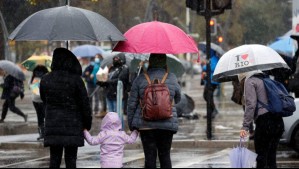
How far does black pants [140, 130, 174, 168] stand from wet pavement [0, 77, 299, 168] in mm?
2876

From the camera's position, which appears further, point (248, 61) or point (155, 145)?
point (248, 61)

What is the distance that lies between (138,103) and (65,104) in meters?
0.83

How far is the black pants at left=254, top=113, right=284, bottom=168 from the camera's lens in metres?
10.9

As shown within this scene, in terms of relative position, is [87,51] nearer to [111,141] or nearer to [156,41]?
[156,41]

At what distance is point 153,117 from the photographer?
10633 millimetres

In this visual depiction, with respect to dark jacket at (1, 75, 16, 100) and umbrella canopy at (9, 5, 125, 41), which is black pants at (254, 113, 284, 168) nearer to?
umbrella canopy at (9, 5, 125, 41)

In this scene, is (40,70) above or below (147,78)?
above

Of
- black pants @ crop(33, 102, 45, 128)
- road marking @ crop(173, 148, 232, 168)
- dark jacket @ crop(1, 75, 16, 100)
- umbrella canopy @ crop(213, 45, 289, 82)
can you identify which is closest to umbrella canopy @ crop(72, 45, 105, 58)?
dark jacket @ crop(1, 75, 16, 100)

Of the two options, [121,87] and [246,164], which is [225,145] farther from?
[246,164]

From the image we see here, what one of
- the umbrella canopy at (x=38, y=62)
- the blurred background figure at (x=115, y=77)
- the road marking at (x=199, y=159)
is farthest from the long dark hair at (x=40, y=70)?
the road marking at (x=199, y=159)

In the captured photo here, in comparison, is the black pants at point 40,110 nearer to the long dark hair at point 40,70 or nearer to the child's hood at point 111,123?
the long dark hair at point 40,70

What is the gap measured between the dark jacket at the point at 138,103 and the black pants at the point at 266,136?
3.21ft

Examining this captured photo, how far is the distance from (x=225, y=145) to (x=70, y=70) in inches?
282

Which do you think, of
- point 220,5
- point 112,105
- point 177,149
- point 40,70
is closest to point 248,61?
point 177,149
